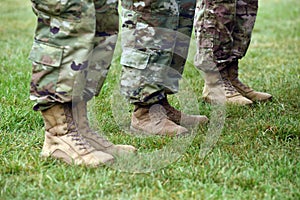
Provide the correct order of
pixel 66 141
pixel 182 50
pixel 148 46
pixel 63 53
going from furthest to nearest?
pixel 182 50, pixel 148 46, pixel 66 141, pixel 63 53

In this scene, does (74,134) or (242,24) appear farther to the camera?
(242,24)

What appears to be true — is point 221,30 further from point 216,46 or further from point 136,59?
point 136,59

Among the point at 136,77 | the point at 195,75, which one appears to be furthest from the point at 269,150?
the point at 195,75

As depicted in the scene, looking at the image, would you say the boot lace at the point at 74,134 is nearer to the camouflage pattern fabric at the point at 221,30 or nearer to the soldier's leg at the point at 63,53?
the soldier's leg at the point at 63,53

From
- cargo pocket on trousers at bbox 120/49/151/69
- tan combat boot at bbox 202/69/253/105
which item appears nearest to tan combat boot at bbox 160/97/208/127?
cargo pocket on trousers at bbox 120/49/151/69

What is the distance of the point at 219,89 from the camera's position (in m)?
3.06

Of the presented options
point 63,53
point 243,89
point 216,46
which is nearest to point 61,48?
point 63,53

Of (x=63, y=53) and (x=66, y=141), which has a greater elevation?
(x=63, y=53)

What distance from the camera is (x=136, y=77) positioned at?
2.43 meters

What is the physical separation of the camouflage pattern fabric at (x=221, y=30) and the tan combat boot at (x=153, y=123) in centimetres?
59

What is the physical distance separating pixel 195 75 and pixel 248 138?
1.44 m

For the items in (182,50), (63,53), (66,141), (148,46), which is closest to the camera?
(63,53)

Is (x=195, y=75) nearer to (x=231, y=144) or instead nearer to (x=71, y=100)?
(x=231, y=144)

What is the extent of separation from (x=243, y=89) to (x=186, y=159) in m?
1.17
